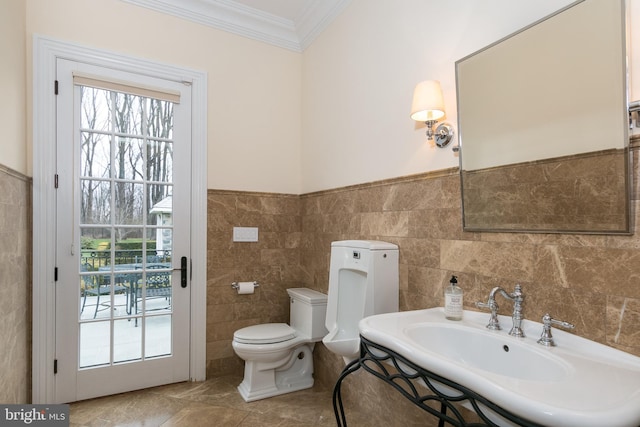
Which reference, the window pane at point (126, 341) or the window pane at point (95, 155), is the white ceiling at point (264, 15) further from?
the window pane at point (126, 341)

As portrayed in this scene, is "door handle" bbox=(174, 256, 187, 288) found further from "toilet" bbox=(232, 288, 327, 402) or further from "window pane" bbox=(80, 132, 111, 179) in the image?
"window pane" bbox=(80, 132, 111, 179)

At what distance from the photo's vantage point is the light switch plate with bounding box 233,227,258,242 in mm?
2693

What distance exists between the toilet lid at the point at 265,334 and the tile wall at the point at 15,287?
1.17m

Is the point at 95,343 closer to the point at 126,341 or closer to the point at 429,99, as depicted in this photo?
the point at 126,341

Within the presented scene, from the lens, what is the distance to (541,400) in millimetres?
740

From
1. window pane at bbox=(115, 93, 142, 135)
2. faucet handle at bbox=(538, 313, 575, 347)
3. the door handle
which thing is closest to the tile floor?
the door handle

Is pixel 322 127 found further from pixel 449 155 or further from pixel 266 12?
pixel 449 155

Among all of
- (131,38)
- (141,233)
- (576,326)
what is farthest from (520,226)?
(131,38)

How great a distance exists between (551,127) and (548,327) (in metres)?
0.70

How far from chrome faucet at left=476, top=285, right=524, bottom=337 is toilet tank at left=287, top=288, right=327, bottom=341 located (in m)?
1.27

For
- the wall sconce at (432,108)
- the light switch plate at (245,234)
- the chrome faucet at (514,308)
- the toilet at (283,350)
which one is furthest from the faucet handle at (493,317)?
the light switch plate at (245,234)

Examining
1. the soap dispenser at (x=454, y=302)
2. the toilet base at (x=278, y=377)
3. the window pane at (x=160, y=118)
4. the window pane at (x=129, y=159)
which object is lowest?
the toilet base at (x=278, y=377)

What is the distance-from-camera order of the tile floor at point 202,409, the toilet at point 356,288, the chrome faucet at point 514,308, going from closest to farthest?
1. the chrome faucet at point 514,308
2. the toilet at point 356,288
3. the tile floor at point 202,409

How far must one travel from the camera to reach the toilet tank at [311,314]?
2.39m
